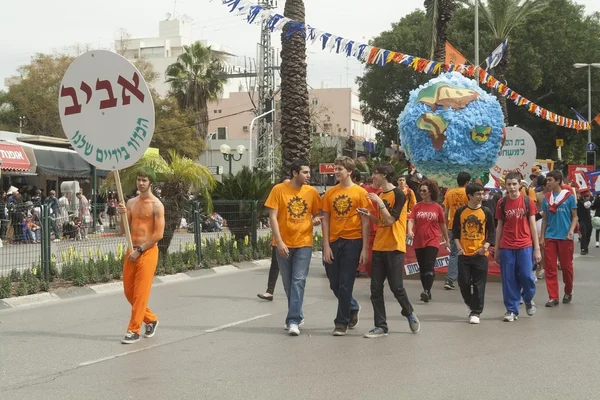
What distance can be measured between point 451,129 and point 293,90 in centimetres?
665

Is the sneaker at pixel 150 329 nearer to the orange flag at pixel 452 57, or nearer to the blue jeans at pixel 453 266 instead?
the blue jeans at pixel 453 266

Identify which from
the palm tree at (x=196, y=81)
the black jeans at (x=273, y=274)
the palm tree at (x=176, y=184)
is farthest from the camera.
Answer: the palm tree at (x=196, y=81)

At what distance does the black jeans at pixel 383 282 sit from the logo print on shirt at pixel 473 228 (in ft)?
5.10

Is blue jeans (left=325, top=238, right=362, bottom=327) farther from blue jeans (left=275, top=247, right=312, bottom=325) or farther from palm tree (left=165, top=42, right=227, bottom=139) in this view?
palm tree (left=165, top=42, right=227, bottom=139)

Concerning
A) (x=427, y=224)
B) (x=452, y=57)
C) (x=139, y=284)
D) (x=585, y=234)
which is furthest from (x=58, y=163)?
(x=139, y=284)

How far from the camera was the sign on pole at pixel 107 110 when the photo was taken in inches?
346

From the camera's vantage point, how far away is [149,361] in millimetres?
7594

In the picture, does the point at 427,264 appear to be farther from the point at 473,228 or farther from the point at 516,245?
the point at 516,245

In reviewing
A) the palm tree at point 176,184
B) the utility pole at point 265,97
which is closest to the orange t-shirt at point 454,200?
the palm tree at point 176,184

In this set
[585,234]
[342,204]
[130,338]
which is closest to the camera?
[130,338]

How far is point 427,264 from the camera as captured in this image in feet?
39.4

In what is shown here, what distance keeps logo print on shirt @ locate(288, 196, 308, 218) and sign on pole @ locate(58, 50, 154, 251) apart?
1.62 m

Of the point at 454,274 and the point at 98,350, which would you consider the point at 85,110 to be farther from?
the point at 454,274

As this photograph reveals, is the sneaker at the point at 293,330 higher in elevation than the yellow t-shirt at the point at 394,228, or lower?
lower
